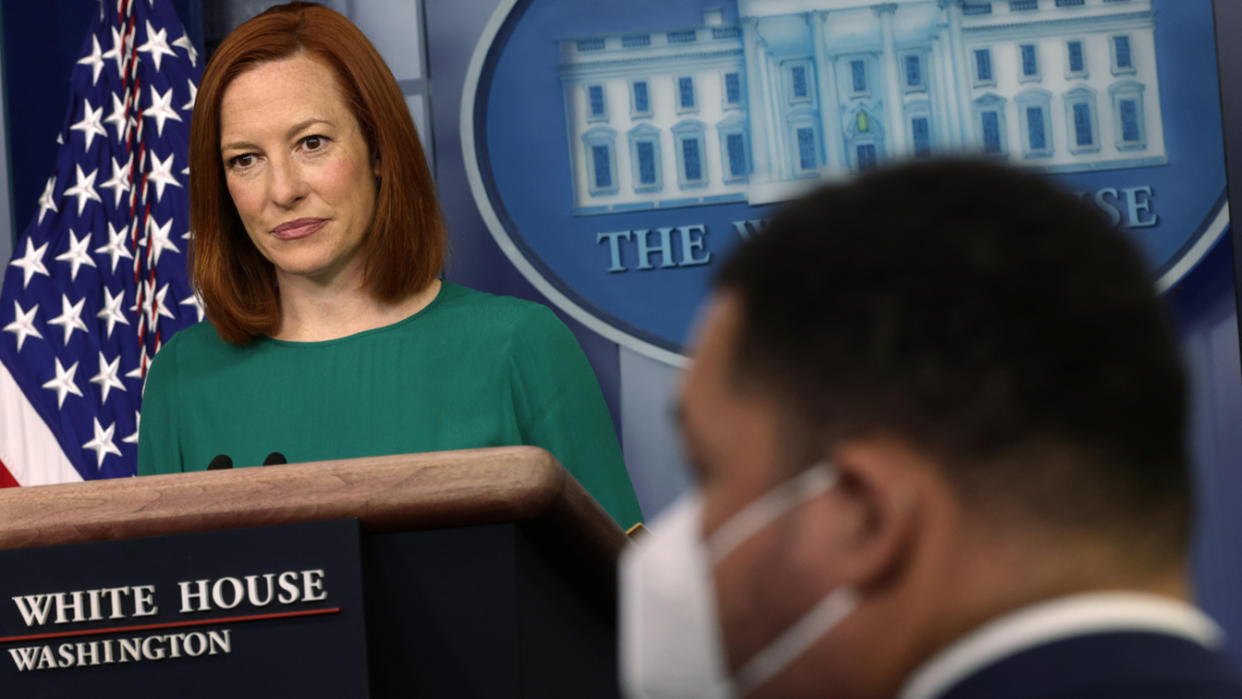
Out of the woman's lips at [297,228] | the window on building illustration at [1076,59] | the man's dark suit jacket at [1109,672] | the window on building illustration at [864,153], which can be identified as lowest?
the man's dark suit jacket at [1109,672]

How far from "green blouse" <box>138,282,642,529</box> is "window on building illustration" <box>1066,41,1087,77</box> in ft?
6.34

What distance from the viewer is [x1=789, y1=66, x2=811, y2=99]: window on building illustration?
3492 mm

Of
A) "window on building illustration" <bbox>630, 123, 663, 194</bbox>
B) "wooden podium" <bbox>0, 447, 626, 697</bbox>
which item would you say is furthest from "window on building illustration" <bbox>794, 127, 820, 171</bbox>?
"wooden podium" <bbox>0, 447, 626, 697</bbox>

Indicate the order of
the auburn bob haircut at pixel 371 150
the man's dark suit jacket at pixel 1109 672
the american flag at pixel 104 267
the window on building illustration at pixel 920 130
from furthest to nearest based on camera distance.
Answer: the window on building illustration at pixel 920 130 < the american flag at pixel 104 267 < the auburn bob haircut at pixel 371 150 < the man's dark suit jacket at pixel 1109 672

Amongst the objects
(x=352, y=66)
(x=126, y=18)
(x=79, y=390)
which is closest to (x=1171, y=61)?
(x=352, y=66)

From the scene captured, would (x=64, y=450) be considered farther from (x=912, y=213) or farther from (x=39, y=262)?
(x=912, y=213)

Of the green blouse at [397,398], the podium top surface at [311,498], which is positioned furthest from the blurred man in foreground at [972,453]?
the green blouse at [397,398]

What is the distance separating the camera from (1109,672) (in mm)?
570

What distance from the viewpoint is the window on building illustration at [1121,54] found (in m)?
3.48

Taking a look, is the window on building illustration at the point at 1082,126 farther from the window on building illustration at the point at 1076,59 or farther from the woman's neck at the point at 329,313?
the woman's neck at the point at 329,313

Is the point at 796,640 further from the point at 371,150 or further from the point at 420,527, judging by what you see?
the point at 371,150

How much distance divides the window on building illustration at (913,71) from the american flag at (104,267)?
70.5 inches

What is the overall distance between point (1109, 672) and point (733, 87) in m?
3.05

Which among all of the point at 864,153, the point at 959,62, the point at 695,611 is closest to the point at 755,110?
the point at 864,153
